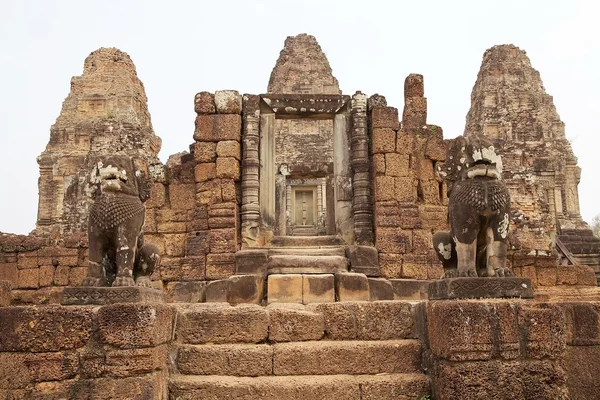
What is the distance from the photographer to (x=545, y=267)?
9.66m

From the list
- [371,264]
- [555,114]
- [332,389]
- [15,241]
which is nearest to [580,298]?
[371,264]

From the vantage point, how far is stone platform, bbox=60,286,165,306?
4941 millimetres

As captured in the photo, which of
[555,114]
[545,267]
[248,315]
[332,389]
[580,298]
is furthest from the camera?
[555,114]

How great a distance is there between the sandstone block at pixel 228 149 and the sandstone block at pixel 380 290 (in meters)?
3.24

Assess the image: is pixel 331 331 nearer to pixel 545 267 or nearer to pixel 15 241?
pixel 545 267

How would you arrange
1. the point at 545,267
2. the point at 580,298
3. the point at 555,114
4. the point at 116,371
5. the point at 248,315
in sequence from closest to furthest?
1. the point at 116,371
2. the point at 248,315
3. the point at 580,298
4. the point at 545,267
5. the point at 555,114

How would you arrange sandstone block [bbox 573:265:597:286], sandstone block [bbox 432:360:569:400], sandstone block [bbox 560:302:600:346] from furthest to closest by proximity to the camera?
sandstone block [bbox 573:265:597:286], sandstone block [bbox 560:302:600:346], sandstone block [bbox 432:360:569:400]

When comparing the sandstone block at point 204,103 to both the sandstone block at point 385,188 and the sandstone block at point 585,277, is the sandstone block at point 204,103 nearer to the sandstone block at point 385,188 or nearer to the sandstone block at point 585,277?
the sandstone block at point 385,188

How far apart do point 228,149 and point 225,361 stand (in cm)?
557

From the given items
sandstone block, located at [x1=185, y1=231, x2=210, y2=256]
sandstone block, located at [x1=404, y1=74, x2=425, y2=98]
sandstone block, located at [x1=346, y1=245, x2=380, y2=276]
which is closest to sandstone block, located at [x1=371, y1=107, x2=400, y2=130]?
sandstone block, located at [x1=404, y1=74, x2=425, y2=98]

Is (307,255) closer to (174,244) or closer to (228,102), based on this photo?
(174,244)

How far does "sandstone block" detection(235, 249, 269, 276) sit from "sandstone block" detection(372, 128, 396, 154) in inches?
109

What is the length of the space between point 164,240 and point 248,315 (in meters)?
5.21

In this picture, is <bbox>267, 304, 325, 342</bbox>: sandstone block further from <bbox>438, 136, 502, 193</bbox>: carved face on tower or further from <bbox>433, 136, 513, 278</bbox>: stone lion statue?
<bbox>438, 136, 502, 193</bbox>: carved face on tower
